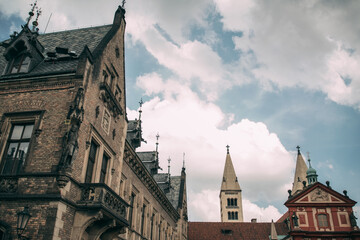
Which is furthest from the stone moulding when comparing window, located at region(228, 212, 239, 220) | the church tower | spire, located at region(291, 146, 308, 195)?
window, located at region(228, 212, 239, 220)

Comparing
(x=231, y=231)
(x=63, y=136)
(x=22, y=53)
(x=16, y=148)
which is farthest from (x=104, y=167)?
(x=231, y=231)

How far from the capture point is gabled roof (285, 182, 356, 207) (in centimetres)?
3634

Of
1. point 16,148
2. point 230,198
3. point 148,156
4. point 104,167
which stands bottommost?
point 16,148

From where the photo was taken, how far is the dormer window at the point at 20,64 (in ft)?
47.7

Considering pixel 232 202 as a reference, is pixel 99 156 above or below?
below

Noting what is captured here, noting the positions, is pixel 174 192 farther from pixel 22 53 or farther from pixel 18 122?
pixel 18 122

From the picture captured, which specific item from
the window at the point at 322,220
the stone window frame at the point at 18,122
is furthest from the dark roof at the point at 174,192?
the stone window frame at the point at 18,122

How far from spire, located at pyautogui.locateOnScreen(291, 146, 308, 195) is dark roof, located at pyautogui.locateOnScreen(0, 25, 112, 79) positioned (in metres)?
60.2

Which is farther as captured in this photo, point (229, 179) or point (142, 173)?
point (229, 179)

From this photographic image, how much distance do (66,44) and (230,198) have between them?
73.8 meters

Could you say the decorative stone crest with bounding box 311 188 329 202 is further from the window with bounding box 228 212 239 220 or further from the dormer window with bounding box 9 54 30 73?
the window with bounding box 228 212 239 220

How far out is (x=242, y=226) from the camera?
55.8 metres

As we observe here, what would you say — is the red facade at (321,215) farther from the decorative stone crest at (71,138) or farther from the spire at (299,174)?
the decorative stone crest at (71,138)

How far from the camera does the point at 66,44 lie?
1716cm
